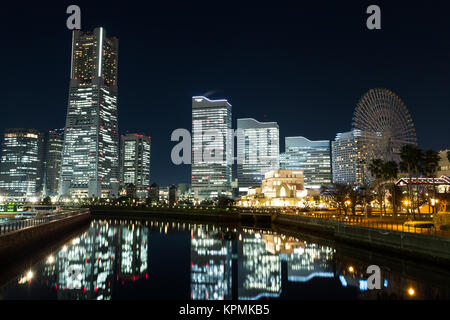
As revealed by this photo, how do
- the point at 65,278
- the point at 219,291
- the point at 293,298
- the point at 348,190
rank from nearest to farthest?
the point at 293,298 < the point at 219,291 < the point at 65,278 < the point at 348,190

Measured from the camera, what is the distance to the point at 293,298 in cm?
2770

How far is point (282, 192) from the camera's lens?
500 feet

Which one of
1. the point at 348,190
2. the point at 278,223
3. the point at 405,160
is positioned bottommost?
the point at 278,223

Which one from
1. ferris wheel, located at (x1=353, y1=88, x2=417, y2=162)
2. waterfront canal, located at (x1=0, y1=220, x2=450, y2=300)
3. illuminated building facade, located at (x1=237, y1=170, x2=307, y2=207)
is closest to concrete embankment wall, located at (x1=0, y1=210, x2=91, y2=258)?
waterfront canal, located at (x1=0, y1=220, x2=450, y2=300)

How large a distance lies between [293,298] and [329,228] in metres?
35.2

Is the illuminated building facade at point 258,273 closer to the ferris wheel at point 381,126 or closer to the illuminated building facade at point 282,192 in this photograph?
the ferris wheel at point 381,126

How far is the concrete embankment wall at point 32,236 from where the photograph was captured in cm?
3556

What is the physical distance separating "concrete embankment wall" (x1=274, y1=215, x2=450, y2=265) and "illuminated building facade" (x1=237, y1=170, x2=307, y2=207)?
279 ft

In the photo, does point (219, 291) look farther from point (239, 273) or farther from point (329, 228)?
point (329, 228)

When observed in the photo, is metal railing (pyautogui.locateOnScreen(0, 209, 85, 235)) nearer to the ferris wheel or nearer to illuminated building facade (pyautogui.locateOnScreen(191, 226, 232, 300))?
illuminated building facade (pyautogui.locateOnScreen(191, 226, 232, 300))

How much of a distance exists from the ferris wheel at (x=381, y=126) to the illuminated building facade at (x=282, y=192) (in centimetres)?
6671

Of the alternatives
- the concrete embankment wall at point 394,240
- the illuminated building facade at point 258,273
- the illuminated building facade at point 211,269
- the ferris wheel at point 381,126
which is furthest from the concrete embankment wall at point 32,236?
the ferris wheel at point 381,126

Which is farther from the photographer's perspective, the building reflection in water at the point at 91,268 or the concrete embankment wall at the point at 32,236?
the concrete embankment wall at the point at 32,236
